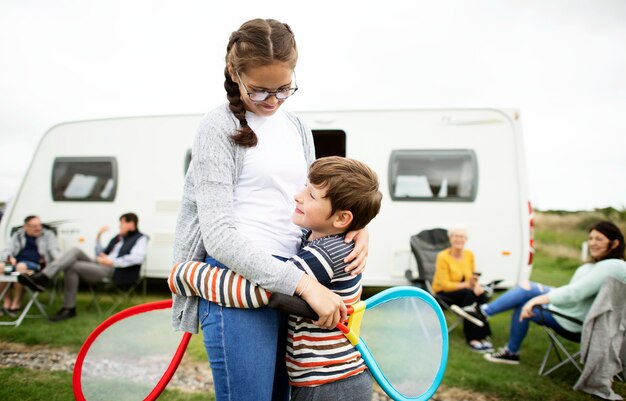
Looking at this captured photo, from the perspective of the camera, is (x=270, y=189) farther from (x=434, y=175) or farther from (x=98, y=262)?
(x=98, y=262)

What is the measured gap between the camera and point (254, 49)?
4.26ft

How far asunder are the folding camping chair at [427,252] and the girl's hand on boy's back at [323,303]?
4096mm

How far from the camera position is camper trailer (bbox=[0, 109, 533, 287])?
558 cm

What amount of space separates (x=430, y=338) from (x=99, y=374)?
138 cm

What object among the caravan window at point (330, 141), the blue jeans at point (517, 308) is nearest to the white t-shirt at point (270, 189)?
the blue jeans at point (517, 308)

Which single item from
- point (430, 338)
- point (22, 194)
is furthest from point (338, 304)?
point (22, 194)

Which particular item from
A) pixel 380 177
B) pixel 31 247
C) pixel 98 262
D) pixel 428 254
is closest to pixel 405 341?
pixel 428 254

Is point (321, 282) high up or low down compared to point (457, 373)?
A: up

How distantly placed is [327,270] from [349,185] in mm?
261

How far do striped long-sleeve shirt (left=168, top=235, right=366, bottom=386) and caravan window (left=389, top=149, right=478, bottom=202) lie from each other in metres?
4.49

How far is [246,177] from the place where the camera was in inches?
52.9

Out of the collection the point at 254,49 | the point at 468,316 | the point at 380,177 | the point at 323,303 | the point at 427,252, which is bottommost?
the point at 468,316

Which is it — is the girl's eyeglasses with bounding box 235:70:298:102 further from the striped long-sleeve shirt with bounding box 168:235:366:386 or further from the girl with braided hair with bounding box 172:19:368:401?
the striped long-sleeve shirt with bounding box 168:235:366:386

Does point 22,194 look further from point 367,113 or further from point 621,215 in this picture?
point 621,215
